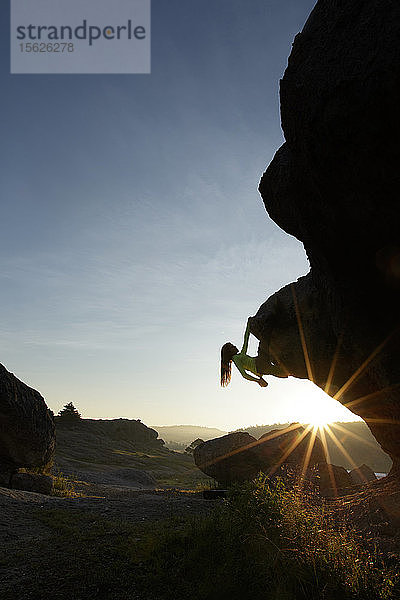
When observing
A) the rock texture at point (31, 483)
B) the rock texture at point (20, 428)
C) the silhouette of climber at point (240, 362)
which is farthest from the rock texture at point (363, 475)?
the rock texture at point (20, 428)

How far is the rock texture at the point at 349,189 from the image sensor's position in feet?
20.6

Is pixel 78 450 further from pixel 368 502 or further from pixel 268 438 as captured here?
pixel 368 502

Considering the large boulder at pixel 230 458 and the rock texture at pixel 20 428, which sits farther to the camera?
the large boulder at pixel 230 458

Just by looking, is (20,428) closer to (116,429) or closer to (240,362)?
(240,362)

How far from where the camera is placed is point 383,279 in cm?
949

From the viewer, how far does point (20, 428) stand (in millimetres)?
16656

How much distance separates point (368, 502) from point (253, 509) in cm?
641

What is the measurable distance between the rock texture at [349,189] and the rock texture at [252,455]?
8237 mm

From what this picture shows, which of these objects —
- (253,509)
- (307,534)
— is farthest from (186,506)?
(307,534)

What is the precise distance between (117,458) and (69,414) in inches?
578

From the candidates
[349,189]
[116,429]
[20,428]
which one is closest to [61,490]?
[20,428]

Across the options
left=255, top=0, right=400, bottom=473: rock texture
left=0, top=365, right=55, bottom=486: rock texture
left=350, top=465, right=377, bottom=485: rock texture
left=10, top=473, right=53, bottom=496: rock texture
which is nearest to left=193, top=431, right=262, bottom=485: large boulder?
left=255, top=0, right=400, bottom=473: rock texture

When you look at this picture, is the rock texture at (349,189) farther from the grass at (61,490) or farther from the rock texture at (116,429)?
the rock texture at (116,429)

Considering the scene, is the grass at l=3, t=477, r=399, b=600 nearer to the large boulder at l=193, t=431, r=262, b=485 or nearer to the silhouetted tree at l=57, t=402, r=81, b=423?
the large boulder at l=193, t=431, r=262, b=485
